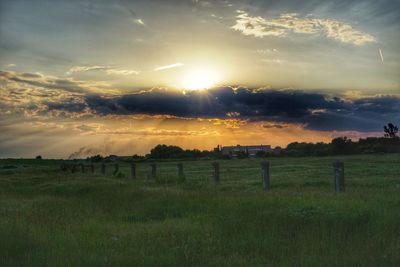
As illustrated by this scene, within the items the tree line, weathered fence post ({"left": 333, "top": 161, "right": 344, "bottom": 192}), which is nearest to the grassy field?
weathered fence post ({"left": 333, "top": 161, "right": 344, "bottom": 192})

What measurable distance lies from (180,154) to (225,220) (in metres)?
91.4

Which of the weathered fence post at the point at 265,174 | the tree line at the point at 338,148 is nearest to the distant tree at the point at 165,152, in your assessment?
the tree line at the point at 338,148

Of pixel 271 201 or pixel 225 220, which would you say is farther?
pixel 271 201

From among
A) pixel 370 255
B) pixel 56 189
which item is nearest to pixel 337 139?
pixel 56 189

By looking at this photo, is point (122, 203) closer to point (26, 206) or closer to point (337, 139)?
point (26, 206)

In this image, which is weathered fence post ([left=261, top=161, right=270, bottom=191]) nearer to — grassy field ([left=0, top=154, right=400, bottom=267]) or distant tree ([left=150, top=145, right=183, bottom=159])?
grassy field ([left=0, top=154, right=400, bottom=267])

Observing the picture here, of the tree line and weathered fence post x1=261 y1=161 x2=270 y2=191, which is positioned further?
the tree line

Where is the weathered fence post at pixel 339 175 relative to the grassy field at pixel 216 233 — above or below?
above

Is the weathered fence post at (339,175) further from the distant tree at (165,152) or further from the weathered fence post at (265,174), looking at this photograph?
the distant tree at (165,152)

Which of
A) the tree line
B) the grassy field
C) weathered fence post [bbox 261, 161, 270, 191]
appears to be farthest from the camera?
the tree line

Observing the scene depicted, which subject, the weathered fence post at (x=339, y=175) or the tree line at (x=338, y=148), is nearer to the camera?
the weathered fence post at (x=339, y=175)

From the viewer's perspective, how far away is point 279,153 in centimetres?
8631

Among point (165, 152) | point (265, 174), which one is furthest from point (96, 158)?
point (265, 174)

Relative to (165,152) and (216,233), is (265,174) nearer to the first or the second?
(216,233)
